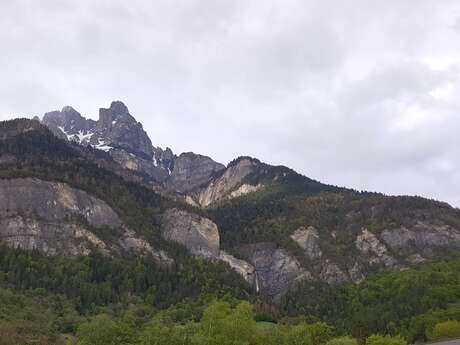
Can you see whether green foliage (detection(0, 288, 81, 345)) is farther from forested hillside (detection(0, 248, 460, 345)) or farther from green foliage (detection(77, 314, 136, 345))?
green foliage (detection(77, 314, 136, 345))

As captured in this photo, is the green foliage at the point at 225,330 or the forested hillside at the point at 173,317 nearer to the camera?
the green foliage at the point at 225,330

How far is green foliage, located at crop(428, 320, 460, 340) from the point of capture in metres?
135

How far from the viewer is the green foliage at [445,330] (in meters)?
135

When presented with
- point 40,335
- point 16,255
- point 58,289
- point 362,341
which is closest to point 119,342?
point 40,335

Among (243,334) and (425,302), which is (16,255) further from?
(425,302)

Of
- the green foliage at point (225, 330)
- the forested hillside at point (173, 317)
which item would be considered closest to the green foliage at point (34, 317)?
the forested hillside at point (173, 317)

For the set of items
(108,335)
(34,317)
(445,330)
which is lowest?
(108,335)

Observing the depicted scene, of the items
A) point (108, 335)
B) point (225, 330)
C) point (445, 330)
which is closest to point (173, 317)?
point (108, 335)

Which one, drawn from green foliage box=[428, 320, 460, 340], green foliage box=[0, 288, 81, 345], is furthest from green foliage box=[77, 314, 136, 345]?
green foliage box=[428, 320, 460, 340]

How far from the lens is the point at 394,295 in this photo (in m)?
200

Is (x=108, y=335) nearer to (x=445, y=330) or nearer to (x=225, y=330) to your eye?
(x=225, y=330)

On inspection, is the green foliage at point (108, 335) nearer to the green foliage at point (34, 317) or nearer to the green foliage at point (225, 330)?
the green foliage at point (225, 330)

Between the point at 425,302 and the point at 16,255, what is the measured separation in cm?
13241

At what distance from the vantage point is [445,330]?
138750 millimetres
